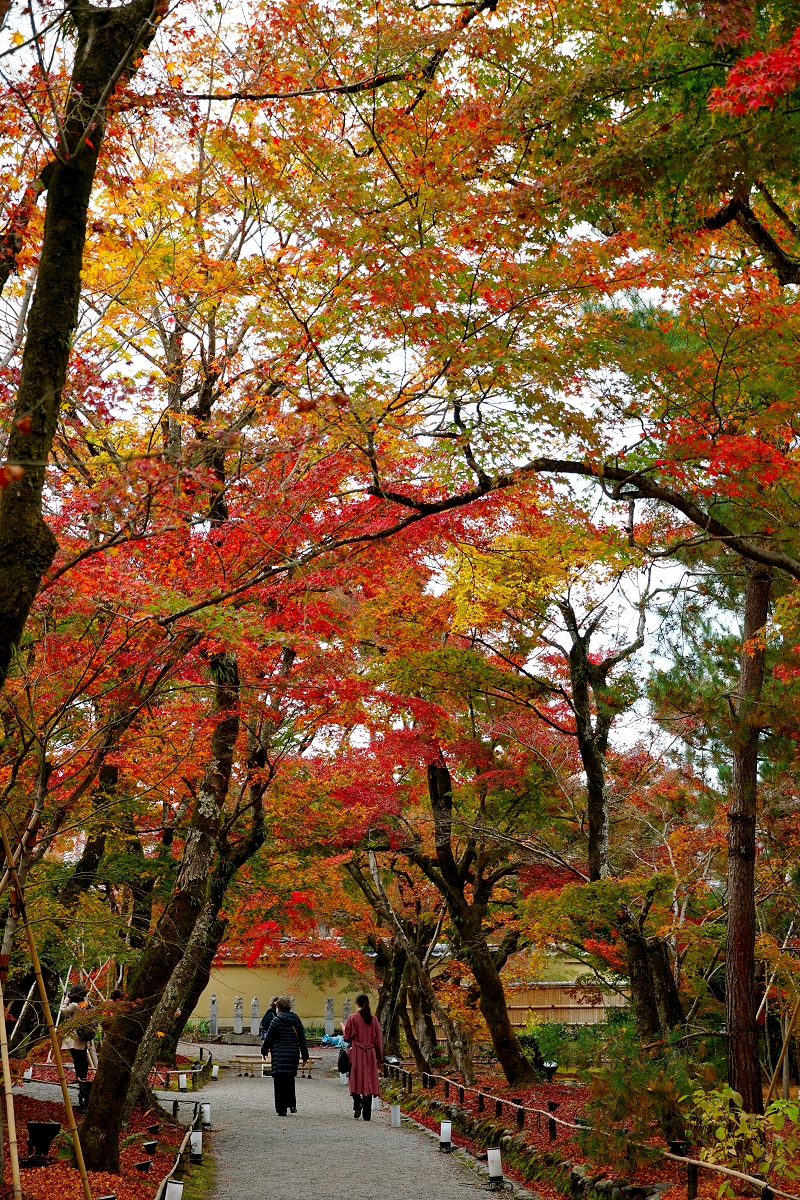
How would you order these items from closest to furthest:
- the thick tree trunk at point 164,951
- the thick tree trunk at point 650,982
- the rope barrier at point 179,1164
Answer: the rope barrier at point 179,1164 → the thick tree trunk at point 164,951 → the thick tree trunk at point 650,982

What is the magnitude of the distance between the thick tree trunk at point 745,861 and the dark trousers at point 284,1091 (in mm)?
6584

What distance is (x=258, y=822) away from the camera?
37.4 ft

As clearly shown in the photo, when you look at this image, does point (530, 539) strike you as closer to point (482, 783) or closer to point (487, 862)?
point (482, 783)

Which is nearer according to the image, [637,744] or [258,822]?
[258,822]

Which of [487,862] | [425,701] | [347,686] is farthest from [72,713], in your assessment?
[487,862]

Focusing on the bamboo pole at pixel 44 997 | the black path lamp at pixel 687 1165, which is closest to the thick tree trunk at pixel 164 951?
the bamboo pole at pixel 44 997

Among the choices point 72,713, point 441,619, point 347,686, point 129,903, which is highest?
point 441,619

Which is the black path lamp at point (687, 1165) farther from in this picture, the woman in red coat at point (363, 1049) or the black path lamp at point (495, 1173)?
the woman in red coat at point (363, 1049)

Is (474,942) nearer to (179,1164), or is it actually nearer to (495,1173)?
A: (495,1173)

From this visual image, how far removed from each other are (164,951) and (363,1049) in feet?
17.0

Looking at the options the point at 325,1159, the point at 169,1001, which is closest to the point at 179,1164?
the point at 325,1159

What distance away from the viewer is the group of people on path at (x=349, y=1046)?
12977 mm

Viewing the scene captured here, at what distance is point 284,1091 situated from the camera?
14.1 metres

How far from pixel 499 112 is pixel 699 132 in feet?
5.37
